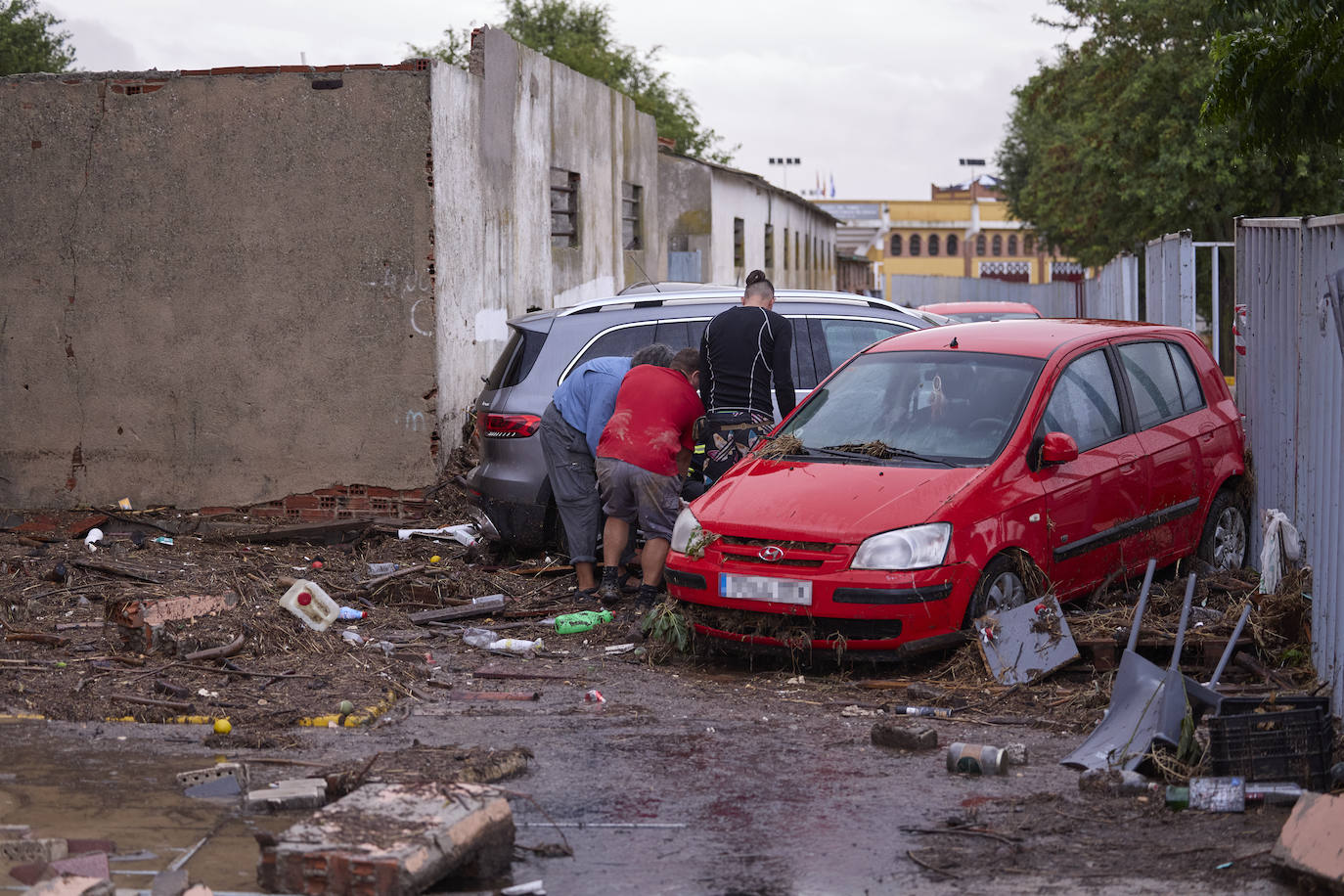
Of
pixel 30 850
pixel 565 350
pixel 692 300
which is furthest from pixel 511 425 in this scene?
pixel 30 850

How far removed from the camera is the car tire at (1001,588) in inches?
272

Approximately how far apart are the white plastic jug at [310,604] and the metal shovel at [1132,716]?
437cm

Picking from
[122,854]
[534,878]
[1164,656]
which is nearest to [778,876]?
[534,878]

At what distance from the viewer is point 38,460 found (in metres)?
12.5

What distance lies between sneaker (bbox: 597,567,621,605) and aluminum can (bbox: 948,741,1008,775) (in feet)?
11.5

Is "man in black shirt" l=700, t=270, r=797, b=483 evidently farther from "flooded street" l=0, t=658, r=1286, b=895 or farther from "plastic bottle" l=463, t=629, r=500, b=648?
"flooded street" l=0, t=658, r=1286, b=895

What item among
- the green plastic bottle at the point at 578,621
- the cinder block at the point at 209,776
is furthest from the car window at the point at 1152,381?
the cinder block at the point at 209,776

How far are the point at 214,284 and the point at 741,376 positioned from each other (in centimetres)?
538

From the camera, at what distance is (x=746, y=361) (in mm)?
8945

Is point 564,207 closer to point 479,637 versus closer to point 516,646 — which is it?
point 479,637

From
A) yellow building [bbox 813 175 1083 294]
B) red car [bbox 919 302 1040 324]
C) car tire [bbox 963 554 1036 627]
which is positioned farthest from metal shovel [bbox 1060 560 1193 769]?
yellow building [bbox 813 175 1083 294]

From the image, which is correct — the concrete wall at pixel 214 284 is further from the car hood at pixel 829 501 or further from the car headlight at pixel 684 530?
the car hood at pixel 829 501

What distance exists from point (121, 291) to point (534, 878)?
9257 millimetres

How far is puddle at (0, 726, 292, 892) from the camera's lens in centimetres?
445
